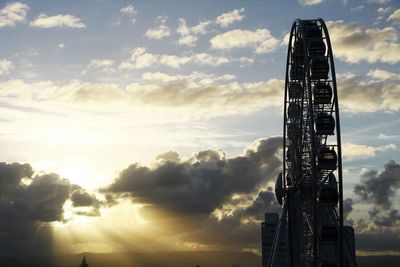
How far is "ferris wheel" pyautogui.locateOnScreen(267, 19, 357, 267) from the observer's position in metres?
50.8

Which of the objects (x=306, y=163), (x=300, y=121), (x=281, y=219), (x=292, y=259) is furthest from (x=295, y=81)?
(x=292, y=259)

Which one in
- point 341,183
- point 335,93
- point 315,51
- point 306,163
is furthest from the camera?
point 306,163

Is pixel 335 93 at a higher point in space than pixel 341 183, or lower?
higher

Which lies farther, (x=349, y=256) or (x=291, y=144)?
(x=291, y=144)

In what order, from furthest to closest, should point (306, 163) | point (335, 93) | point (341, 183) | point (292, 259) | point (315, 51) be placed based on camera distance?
→ point (292, 259) → point (306, 163) → point (315, 51) → point (335, 93) → point (341, 183)

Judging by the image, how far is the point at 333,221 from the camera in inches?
2121

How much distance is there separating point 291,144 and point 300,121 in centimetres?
406

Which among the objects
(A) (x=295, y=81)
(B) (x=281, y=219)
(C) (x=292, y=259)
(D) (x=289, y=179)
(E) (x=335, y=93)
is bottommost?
(C) (x=292, y=259)

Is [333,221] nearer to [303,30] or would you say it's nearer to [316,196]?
[316,196]

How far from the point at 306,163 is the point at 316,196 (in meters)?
9.00

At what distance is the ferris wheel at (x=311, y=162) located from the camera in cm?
5078

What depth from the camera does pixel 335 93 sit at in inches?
2025

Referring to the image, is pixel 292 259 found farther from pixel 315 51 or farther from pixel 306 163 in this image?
pixel 315 51

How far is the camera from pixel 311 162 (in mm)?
52344
